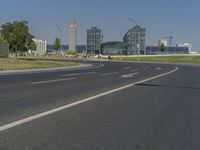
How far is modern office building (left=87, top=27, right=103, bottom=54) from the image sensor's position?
5689 inches

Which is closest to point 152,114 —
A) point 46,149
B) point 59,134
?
point 59,134

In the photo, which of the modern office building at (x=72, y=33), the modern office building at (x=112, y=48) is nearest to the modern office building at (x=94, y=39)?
the modern office building at (x=72, y=33)

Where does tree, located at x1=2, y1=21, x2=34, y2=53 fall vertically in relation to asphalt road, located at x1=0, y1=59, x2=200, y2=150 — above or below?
above

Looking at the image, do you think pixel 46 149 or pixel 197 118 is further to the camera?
pixel 197 118

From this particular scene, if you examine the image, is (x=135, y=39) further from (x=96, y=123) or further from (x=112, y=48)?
(x=96, y=123)

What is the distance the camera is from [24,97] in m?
13.7

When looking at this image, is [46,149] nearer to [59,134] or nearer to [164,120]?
[59,134]

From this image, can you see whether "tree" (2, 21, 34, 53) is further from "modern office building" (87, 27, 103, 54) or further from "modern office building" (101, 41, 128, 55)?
"modern office building" (101, 41, 128, 55)

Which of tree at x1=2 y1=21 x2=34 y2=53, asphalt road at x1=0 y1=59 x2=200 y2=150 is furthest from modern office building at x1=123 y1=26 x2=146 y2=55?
asphalt road at x1=0 y1=59 x2=200 y2=150

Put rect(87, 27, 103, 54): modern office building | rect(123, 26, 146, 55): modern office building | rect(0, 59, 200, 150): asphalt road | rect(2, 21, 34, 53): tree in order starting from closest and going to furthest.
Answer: rect(0, 59, 200, 150): asphalt road
rect(2, 21, 34, 53): tree
rect(123, 26, 146, 55): modern office building
rect(87, 27, 103, 54): modern office building

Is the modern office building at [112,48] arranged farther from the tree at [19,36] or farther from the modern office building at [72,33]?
the tree at [19,36]

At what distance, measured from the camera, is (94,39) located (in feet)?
475

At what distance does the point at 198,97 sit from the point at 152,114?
17.3 ft

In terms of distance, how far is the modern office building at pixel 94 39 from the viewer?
144 m
